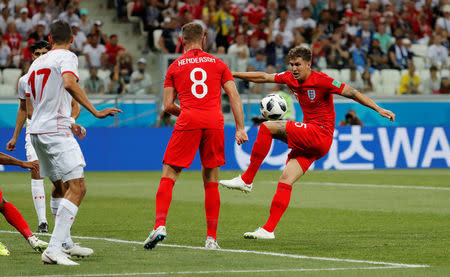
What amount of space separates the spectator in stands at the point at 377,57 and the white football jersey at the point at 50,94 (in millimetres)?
20198

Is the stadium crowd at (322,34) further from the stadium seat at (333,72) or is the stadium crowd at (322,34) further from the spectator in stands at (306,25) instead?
the stadium seat at (333,72)

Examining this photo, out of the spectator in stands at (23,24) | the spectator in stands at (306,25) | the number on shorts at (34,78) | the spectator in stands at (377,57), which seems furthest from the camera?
the spectator in stands at (306,25)

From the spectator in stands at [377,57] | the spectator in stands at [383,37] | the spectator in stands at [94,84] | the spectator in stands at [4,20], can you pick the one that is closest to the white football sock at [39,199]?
the spectator in stands at [94,84]

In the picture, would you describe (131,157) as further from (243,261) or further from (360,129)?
(243,261)

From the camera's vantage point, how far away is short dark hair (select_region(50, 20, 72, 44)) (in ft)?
26.2

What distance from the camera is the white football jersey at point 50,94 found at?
7.95 m

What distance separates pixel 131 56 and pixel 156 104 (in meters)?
2.67

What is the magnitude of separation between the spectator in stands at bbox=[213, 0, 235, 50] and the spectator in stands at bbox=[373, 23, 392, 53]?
4.62 metres

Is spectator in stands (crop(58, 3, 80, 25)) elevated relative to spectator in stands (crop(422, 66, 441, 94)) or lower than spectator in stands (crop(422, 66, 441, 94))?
elevated

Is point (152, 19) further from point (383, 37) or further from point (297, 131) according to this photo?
point (297, 131)

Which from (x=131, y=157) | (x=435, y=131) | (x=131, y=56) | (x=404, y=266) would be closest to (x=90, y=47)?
(x=131, y=56)

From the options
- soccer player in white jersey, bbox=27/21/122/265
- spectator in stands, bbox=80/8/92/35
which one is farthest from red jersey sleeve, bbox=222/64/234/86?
spectator in stands, bbox=80/8/92/35

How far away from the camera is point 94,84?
78.7ft

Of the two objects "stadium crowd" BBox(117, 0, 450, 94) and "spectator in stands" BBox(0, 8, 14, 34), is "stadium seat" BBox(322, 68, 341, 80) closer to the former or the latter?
"stadium crowd" BBox(117, 0, 450, 94)
